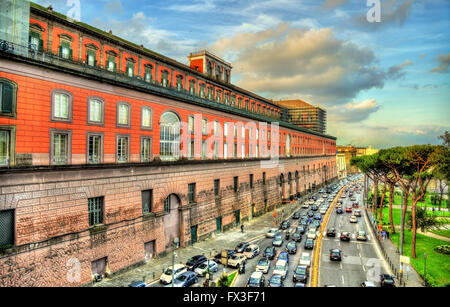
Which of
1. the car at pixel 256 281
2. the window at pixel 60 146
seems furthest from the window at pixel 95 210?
the car at pixel 256 281

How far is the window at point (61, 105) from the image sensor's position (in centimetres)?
2388

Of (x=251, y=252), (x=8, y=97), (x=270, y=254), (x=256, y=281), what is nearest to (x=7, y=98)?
(x=8, y=97)

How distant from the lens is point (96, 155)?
27391 millimetres

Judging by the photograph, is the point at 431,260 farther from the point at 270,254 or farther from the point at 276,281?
the point at 276,281

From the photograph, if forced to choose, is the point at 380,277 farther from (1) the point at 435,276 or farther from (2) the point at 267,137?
(2) the point at 267,137

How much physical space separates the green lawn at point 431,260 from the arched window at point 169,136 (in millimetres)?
29445

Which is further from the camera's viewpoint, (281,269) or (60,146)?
(281,269)

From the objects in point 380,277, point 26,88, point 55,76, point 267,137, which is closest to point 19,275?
point 26,88

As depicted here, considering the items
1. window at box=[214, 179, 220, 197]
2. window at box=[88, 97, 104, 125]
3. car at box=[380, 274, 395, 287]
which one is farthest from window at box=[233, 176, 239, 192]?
car at box=[380, 274, 395, 287]

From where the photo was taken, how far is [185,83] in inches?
1890

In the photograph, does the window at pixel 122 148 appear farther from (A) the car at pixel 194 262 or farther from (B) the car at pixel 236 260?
(B) the car at pixel 236 260

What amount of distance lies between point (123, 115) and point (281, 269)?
22.1 m

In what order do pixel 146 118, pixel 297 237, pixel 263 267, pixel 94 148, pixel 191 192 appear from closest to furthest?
pixel 94 148
pixel 263 267
pixel 146 118
pixel 191 192
pixel 297 237

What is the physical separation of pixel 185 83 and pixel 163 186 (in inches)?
812
